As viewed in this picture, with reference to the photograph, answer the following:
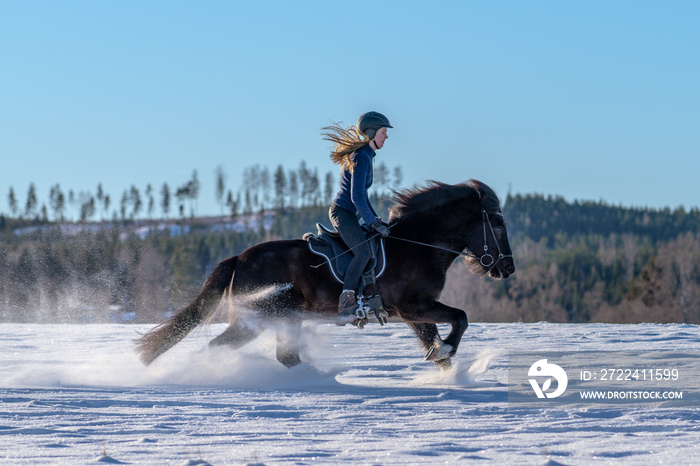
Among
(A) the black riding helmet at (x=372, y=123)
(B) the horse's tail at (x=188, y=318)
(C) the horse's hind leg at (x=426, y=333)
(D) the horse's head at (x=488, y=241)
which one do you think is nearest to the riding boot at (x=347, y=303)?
(C) the horse's hind leg at (x=426, y=333)

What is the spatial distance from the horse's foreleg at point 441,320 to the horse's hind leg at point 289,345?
117 centimetres

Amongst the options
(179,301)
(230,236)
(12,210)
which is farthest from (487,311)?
(12,210)

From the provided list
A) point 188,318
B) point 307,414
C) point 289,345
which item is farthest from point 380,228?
point 307,414

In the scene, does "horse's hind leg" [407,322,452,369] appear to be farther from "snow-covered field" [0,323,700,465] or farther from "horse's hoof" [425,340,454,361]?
"horse's hoof" [425,340,454,361]

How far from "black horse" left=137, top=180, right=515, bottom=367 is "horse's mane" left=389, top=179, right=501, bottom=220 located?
0.04 feet

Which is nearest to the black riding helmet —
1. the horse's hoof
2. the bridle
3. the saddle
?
the saddle

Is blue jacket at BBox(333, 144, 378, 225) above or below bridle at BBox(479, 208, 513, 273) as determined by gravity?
above

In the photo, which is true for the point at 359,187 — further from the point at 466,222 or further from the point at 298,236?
the point at 298,236

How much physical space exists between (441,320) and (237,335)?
214 cm

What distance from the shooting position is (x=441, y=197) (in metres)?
9.38

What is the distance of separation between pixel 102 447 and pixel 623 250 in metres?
121

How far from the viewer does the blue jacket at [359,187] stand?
880 centimetres

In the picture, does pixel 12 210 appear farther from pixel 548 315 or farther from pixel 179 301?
pixel 179 301

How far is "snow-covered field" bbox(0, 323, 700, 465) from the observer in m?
5.12
